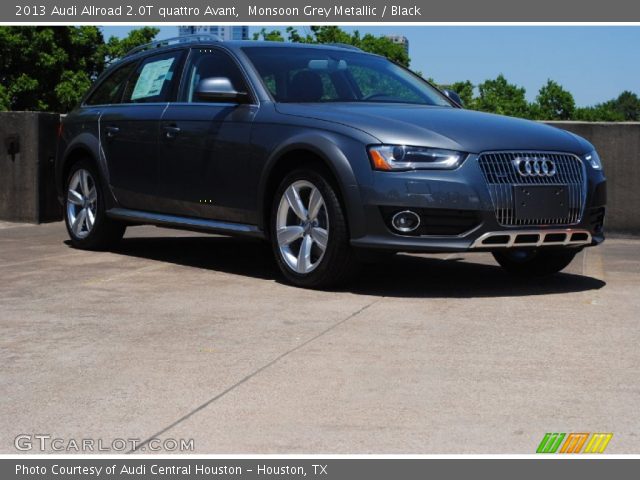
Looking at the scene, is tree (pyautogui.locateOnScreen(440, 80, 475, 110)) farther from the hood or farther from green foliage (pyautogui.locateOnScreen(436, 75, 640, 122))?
the hood

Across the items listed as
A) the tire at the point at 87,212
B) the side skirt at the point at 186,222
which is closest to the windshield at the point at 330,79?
the side skirt at the point at 186,222

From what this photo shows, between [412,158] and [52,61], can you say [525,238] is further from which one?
[52,61]

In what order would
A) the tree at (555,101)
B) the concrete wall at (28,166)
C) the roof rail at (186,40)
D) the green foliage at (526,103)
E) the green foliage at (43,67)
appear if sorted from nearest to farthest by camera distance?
the roof rail at (186,40), the concrete wall at (28,166), the green foliage at (43,67), the green foliage at (526,103), the tree at (555,101)

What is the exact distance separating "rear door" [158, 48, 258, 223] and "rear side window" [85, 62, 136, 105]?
1082mm

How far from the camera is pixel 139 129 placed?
9367 mm

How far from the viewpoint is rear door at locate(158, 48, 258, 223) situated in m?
8.30

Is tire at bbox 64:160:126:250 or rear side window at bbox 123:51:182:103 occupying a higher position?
rear side window at bbox 123:51:182:103

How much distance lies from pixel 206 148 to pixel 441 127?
1.89 meters

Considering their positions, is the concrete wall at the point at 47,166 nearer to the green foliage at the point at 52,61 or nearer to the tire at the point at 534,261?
the tire at the point at 534,261

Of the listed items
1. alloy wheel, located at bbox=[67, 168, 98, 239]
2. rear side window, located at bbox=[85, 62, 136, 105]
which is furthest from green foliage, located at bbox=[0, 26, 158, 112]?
alloy wheel, located at bbox=[67, 168, 98, 239]

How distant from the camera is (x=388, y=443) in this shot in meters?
4.09

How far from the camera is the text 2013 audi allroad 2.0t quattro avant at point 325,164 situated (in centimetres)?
729

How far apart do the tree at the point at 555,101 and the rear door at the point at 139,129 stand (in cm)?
12096

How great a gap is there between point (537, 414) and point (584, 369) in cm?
87
